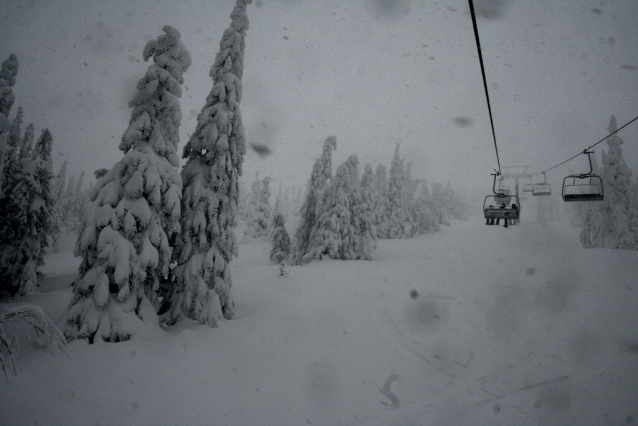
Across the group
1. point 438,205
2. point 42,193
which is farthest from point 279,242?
point 438,205

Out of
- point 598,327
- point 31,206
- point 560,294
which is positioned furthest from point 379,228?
point 31,206

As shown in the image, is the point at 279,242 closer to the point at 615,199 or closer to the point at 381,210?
the point at 381,210

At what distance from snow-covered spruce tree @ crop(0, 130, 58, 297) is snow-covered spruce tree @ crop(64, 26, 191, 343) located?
13543 mm

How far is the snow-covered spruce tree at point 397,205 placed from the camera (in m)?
44.1

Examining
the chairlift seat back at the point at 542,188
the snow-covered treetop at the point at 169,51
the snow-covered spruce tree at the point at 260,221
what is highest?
the snow-covered treetop at the point at 169,51

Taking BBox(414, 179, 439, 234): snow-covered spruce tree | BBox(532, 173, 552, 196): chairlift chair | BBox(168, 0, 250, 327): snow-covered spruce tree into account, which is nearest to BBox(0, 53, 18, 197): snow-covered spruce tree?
BBox(168, 0, 250, 327): snow-covered spruce tree

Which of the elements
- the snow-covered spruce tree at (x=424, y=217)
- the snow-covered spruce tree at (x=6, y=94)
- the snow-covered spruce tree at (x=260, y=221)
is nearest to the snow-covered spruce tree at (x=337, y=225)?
the snow-covered spruce tree at (x=6, y=94)

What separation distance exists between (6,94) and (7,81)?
789mm

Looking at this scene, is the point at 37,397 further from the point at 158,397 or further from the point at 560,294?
the point at 560,294

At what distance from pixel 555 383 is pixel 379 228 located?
35331mm

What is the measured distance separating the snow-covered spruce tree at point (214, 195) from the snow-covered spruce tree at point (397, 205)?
119ft

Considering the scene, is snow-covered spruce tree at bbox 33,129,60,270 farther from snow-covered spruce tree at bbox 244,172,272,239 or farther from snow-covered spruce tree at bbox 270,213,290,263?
snow-covered spruce tree at bbox 244,172,272,239

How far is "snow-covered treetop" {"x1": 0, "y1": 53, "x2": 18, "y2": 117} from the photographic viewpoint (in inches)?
491

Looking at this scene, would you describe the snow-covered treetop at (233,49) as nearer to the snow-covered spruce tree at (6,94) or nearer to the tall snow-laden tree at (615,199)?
the snow-covered spruce tree at (6,94)
